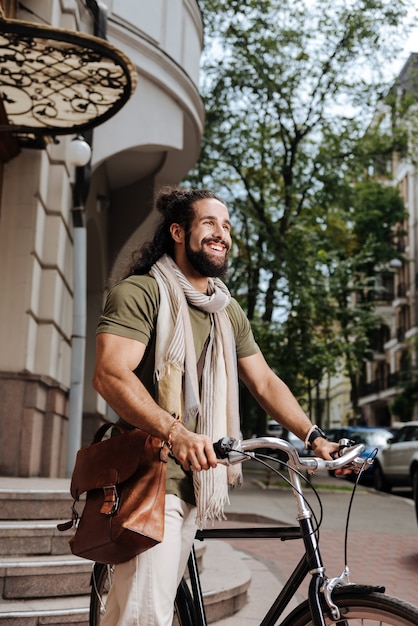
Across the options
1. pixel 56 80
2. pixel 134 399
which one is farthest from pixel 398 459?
pixel 134 399

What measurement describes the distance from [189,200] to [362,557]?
6.19 m

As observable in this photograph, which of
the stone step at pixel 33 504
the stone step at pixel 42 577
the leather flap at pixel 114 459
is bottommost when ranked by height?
the stone step at pixel 42 577

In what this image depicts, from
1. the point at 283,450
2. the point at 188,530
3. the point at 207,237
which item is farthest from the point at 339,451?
the point at 207,237

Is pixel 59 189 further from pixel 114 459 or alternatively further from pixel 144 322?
pixel 114 459

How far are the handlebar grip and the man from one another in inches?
1.0

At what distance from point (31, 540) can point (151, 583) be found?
9.37 feet

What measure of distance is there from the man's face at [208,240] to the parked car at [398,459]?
1374 centimetres

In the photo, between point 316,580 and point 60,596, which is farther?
point 60,596

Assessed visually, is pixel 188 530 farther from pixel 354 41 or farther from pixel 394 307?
pixel 394 307

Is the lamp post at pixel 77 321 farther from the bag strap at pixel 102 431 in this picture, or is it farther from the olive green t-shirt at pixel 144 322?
the olive green t-shirt at pixel 144 322

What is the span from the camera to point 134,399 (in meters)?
2.49

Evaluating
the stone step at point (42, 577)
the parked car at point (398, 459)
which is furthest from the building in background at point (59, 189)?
the parked car at point (398, 459)

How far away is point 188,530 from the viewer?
2.81m

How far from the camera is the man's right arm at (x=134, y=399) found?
230 centimetres
